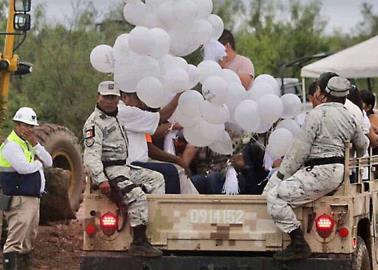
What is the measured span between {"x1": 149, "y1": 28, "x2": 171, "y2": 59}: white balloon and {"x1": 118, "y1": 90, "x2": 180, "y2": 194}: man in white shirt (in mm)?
417

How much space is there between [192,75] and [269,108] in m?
0.73

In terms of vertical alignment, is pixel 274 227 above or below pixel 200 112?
below

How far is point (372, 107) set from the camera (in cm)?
1249

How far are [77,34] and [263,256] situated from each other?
64.2 feet

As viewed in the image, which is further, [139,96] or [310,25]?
[310,25]

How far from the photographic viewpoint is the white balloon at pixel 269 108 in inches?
394

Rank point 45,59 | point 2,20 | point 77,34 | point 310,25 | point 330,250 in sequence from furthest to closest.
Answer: point 310,25 < point 77,34 < point 45,59 < point 2,20 < point 330,250

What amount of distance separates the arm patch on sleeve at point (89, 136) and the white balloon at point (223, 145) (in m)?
1.23

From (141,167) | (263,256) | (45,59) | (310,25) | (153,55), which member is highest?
(310,25)

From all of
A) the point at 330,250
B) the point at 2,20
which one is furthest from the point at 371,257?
the point at 2,20

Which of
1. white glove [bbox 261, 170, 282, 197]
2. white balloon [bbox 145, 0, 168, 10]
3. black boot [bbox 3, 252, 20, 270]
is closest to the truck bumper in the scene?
white glove [bbox 261, 170, 282, 197]

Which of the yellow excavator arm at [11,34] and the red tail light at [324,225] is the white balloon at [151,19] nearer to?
the red tail light at [324,225]

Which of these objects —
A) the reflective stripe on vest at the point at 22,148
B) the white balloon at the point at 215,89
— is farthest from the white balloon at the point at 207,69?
the reflective stripe on vest at the point at 22,148

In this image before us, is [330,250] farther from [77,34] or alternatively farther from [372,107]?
[77,34]
